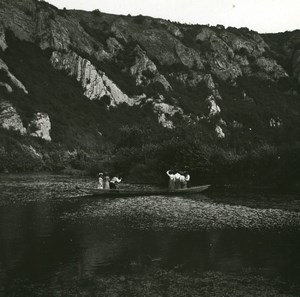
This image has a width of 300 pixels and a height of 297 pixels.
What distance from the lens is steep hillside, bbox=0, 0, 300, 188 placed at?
120625 millimetres

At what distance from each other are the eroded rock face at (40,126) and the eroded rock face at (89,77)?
1076 inches

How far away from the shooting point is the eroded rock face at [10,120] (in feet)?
412

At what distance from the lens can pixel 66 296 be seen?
57.5 ft

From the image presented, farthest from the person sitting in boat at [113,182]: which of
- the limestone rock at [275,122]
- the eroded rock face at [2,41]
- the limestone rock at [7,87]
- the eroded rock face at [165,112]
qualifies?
the limestone rock at [275,122]

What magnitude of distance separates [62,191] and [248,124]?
112080 millimetres

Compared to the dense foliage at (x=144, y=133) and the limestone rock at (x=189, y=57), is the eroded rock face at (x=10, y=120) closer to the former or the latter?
the dense foliage at (x=144, y=133)

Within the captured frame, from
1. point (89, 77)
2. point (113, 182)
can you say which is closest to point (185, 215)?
point (113, 182)

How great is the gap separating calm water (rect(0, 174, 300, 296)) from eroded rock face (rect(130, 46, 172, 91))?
13865cm

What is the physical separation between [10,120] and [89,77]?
39.6 metres

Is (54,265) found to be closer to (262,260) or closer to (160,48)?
(262,260)

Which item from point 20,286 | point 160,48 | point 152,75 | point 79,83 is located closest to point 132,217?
point 20,286

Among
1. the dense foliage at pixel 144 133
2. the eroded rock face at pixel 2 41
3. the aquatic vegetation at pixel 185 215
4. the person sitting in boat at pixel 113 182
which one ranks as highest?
the eroded rock face at pixel 2 41

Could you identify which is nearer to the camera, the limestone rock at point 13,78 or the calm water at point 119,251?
the calm water at point 119,251

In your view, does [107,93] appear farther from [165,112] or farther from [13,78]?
[13,78]
